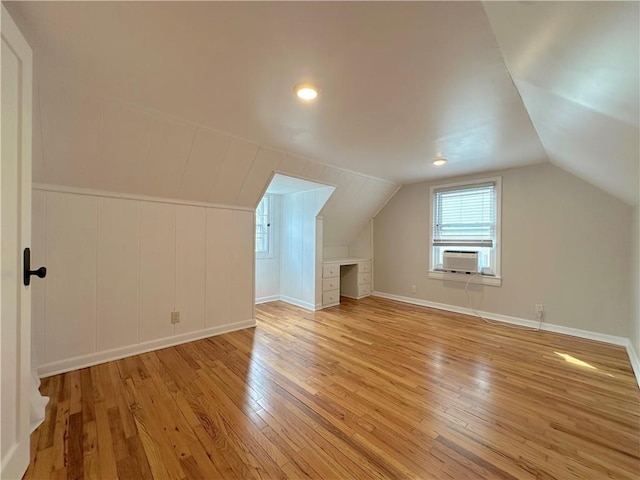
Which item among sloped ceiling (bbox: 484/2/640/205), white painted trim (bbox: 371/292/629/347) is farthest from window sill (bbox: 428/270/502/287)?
sloped ceiling (bbox: 484/2/640/205)

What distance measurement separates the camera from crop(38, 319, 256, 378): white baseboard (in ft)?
7.20

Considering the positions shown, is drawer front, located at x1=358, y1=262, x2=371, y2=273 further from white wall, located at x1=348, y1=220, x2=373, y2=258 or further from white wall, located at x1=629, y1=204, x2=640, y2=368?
white wall, located at x1=629, y1=204, x2=640, y2=368

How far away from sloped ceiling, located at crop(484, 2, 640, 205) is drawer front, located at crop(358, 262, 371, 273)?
3.51m

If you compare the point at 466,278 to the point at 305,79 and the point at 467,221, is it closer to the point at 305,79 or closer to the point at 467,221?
the point at 467,221

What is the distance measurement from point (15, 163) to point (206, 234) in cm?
195

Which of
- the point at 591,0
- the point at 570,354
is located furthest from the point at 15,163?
the point at 570,354

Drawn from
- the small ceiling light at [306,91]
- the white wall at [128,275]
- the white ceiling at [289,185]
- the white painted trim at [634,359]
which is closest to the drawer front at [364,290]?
the white ceiling at [289,185]

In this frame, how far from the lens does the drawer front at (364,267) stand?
5081 mm

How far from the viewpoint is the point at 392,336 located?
124 inches

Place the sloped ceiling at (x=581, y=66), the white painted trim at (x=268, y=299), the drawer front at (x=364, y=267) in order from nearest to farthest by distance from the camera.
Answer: the sloped ceiling at (x=581, y=66) → the white painted trim at (x=268, y=299) → the drawer front at (x=364, y=267)

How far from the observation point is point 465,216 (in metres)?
4.08

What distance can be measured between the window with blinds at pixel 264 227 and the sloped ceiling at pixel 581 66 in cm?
380

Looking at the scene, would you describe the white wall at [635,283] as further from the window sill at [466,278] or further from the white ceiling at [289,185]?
the white ceiling at [289,185]

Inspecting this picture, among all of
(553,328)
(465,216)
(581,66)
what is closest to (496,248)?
(465,216)
